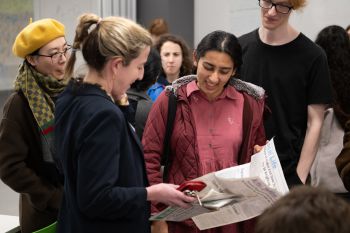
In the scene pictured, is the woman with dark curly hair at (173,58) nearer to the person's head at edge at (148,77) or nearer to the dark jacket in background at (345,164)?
the person's head at edge at (148,77)

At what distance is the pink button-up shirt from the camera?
182 cm

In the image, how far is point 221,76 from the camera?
6.09 ft

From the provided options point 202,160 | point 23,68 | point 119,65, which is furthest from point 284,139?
point 23,68

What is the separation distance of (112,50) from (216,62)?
1.85ft

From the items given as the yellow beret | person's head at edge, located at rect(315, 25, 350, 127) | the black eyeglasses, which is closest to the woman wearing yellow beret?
the yellow beret

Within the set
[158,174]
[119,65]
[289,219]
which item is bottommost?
[158,174]

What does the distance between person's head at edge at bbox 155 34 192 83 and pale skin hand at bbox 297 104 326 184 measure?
191cm

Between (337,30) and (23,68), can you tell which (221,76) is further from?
(337,30)

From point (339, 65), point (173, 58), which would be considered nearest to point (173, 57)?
point (173, 58)

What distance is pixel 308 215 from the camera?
86cm

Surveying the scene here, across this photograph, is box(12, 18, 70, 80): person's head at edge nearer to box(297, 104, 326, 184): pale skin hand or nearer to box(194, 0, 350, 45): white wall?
box(297, 104, 326, 184): pale skin hand

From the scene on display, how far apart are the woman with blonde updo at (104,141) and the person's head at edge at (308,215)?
21.7 inches

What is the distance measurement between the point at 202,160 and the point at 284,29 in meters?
0.75

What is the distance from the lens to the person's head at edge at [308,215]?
84 centimetres
